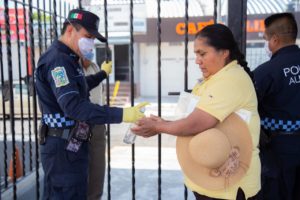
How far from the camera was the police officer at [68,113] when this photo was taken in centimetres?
203

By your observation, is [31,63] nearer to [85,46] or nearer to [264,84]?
[85,46]

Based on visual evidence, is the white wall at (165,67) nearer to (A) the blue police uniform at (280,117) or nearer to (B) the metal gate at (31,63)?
(B) the metal gate at (31,63)

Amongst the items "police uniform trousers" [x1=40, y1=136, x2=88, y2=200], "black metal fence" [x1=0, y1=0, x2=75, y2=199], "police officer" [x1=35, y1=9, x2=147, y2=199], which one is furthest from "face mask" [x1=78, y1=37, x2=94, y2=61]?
"police uniform trousers" [x1=40, y1=136, x2=88, y2=200]

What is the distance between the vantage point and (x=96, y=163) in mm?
3260

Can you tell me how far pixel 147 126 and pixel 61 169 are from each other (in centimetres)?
66

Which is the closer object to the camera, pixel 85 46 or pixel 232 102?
pixel 232 102

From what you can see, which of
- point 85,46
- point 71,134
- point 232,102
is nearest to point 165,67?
point 85,46

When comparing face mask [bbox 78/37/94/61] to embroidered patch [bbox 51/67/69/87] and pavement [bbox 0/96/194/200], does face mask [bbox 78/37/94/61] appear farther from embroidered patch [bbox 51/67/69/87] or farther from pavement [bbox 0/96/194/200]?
pavement [bbox 0/96/194/200]

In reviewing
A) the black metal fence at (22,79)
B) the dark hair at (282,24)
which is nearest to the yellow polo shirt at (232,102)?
the dark hair at (282,24)

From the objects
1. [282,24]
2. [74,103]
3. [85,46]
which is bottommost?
[74,103]

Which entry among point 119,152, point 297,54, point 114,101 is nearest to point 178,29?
point 114,101

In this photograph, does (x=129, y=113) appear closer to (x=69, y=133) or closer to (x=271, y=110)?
(x=69, y=133)

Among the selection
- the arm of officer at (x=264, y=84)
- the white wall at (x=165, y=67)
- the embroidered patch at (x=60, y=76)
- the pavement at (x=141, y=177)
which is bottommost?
the pavement at (x=141, y=177)

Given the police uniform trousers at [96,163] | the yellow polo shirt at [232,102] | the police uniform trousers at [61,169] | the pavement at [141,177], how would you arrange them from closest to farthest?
the yellow polo shirt at [232,102], the police uniform trousers at [61,169], the police uniform trousers at [96,163], the pavement at [141,177]
